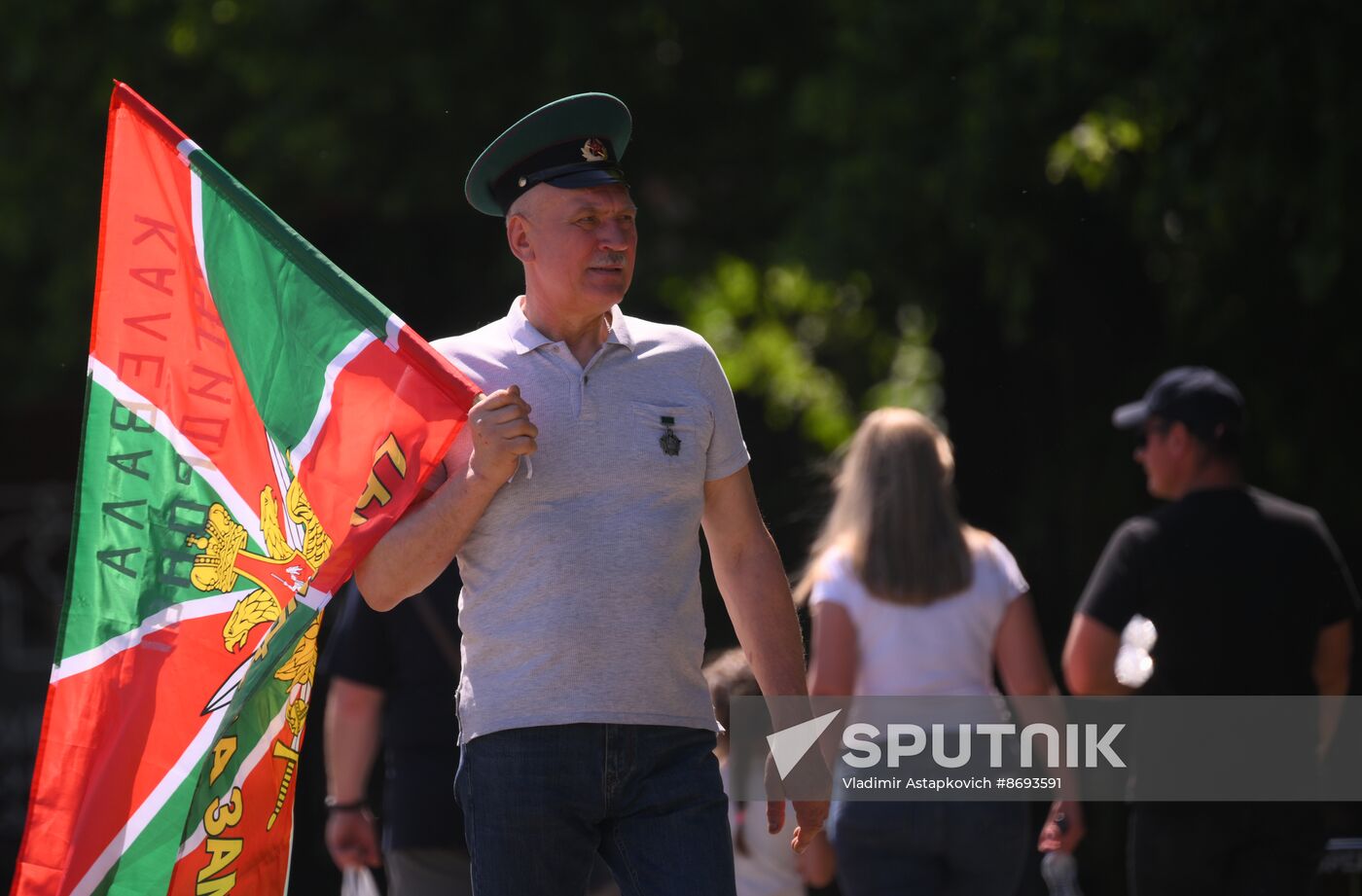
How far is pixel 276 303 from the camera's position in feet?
12.2

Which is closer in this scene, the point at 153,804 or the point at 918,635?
the point at 153,804

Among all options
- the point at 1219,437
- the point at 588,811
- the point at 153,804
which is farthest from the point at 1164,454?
the point at 153,804

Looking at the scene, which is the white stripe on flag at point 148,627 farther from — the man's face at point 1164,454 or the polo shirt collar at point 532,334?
the man's face at point 1164,454

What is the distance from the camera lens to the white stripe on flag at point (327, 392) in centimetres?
362

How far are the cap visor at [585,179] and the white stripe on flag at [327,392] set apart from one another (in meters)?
0.49

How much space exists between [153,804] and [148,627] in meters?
0.36

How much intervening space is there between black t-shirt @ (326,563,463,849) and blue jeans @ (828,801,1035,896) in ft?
3.64

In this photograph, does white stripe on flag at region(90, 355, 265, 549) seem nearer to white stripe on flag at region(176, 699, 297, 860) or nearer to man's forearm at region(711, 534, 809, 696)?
white stripe on flag at region(176, 699, 297, 860)

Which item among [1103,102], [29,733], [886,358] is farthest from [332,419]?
[886,358]

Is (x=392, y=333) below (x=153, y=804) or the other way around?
the other way around

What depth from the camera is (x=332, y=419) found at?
3625 millimetres
